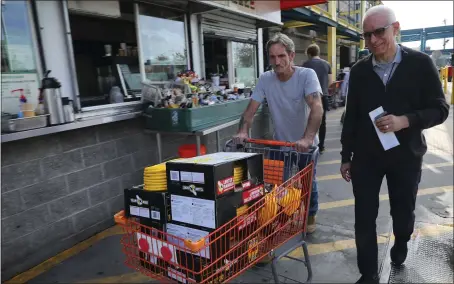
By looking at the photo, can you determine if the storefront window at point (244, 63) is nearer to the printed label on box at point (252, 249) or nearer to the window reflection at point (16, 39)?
the window reflection at point (16, 39)

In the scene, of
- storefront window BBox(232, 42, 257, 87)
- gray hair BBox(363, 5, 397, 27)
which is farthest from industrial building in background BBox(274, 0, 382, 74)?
gray hair BBox(363, 5, 397, 27)

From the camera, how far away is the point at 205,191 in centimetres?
159

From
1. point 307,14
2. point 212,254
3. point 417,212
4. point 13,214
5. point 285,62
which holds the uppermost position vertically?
point 307,14

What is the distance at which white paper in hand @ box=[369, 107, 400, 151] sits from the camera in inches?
83.7

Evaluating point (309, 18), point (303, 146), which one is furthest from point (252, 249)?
point (309, 18)

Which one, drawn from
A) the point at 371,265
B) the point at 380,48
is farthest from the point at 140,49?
the point at 371,265

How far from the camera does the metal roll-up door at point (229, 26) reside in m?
5.34

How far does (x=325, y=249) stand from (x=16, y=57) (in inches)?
131

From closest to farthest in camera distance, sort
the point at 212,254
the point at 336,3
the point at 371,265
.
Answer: the point at 212,254
the point at 371,265
the point at 336,3

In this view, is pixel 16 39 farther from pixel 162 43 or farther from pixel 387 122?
pixel 387 122

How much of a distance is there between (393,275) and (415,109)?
1.37 meters

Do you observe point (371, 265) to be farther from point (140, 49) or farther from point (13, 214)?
point (140, 49)

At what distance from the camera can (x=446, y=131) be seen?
7773 mm

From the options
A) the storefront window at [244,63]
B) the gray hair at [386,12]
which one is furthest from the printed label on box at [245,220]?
the storefront window at [244,63]
